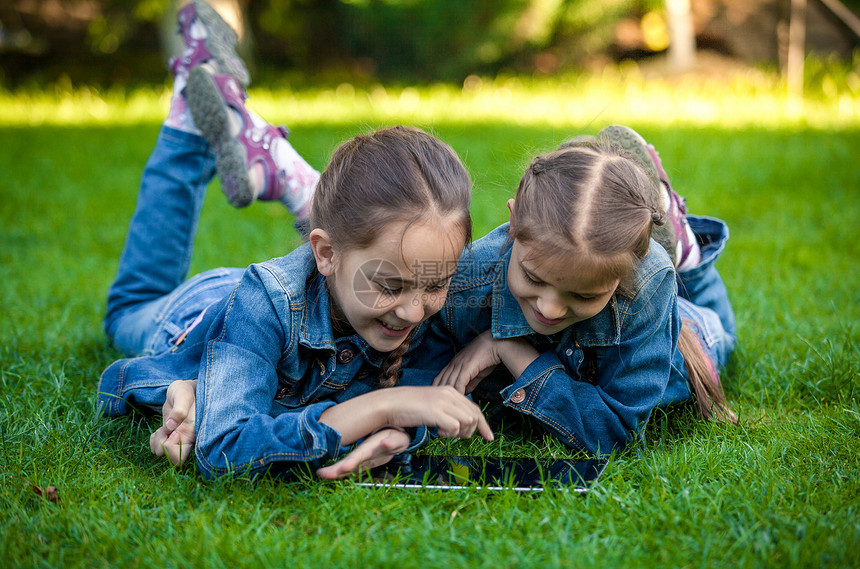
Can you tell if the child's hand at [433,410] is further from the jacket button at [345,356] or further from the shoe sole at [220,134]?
the shoe sole at [220,134]

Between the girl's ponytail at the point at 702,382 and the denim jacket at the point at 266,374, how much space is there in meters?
0.90

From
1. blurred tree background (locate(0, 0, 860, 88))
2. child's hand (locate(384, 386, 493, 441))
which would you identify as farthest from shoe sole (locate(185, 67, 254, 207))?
blurred tree background (locate(0, 0, 860, 88))

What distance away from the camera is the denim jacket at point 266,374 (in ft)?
6.96

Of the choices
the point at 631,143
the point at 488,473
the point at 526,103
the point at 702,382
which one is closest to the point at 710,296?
the point at 702,382

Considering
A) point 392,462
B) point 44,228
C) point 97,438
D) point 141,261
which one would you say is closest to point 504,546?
point 392,462

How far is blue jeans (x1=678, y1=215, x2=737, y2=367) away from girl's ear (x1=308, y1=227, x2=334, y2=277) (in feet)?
4.86

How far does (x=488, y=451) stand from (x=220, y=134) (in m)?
1.78

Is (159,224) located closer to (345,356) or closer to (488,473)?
(345,356)

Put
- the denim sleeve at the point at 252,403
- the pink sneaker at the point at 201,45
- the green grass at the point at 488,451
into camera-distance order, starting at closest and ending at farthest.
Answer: the green grass at the point at 488,451
the denim sleeve at the point at 252,403
the pink sneaker at the point at 201,45

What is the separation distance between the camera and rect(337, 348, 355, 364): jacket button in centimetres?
241

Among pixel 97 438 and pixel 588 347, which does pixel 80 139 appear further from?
pixel 588 347

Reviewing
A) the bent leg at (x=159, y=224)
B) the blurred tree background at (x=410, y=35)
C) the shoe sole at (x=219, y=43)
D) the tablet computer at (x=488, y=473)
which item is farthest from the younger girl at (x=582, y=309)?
the blurred tree background at (x=410, y=35)

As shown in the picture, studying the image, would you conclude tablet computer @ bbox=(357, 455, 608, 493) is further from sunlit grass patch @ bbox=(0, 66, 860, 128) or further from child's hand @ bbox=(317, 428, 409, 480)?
sunlit grass patch @ bbox=(0, 66, 860, 128)

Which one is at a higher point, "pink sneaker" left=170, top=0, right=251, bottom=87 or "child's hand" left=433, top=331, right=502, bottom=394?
"pink sneaker" left=170, top=0, right=251, bottom=87
